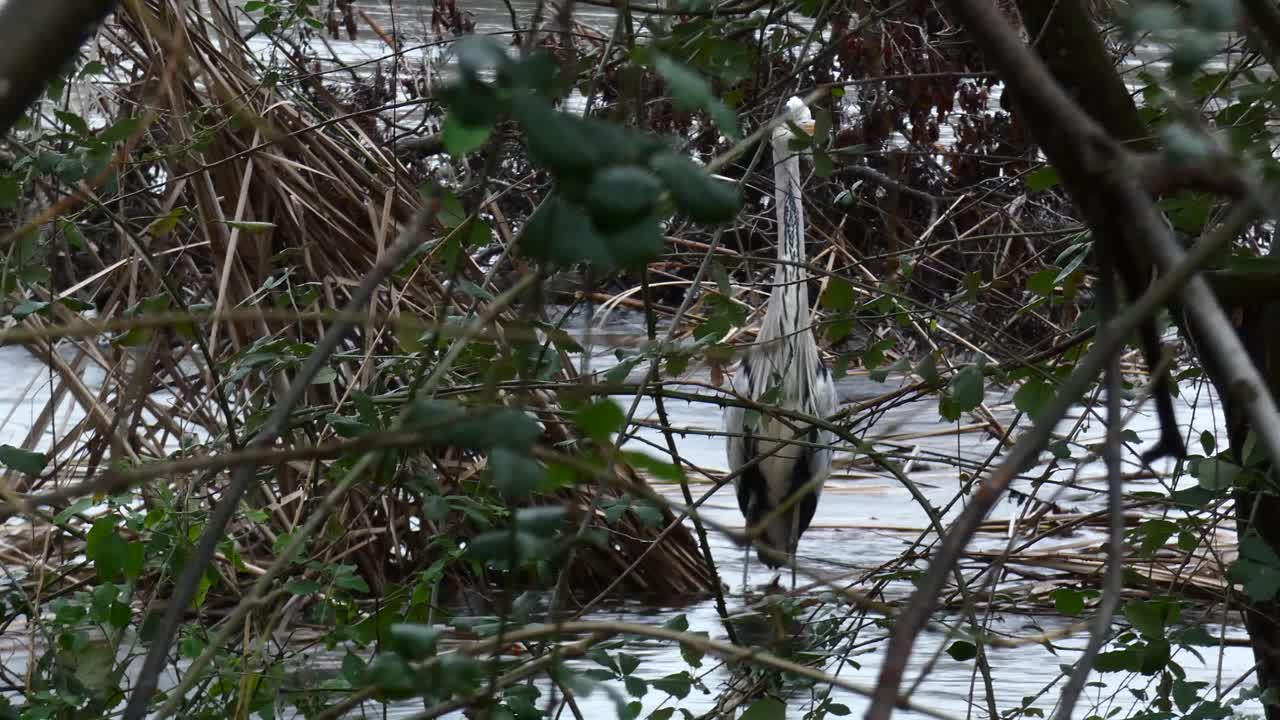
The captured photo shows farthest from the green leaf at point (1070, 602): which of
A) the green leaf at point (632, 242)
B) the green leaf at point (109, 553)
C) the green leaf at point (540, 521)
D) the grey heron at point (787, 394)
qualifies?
→ the grey heron at point (787, 394)

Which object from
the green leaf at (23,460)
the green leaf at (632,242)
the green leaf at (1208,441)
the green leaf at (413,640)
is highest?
the green leaf at (1208,441)

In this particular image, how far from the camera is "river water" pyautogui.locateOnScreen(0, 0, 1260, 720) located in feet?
10.6

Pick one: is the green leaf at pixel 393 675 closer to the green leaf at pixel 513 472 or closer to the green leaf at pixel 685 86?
the green leaf at pixel 513 472

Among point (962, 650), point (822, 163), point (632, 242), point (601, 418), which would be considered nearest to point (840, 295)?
point (822, 163)

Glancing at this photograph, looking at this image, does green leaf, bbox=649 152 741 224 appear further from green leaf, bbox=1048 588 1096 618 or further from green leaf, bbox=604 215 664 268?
green leaf, bbox=1048 588 1096 618

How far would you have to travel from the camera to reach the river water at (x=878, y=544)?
322 cm

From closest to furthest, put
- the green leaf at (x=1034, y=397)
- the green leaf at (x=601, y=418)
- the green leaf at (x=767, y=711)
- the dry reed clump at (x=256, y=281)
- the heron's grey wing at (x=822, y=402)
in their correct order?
1. the green leaf at (x=601, y=418)
2. the green leaf at (x=767, y=711)
3. the green leaf at (x=1034, y=397)
4. the dry reed clump at (x=256, y=281)
5. the heron's grey wing at (x=822, y=402)

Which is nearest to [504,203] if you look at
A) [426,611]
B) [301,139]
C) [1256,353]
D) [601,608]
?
[601,608]

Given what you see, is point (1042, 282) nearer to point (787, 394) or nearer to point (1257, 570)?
point (1257, 570)

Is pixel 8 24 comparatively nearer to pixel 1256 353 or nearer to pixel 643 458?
pixel 643 458

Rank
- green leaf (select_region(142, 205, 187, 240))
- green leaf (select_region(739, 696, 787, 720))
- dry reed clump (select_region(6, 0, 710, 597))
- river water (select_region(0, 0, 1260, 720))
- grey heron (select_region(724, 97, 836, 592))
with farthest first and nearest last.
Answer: grey heron (select_region(724, 97, 836, 592)) < river water (select_region(0, 0, 1260, 720)) < dry reed clump (select_region(6, 0, 710, 597)) < green leaf (select_region(142, 205, 187, 240)) < green leaf (select_region(739, 696, 787, 720))

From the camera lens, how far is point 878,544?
15.4ft

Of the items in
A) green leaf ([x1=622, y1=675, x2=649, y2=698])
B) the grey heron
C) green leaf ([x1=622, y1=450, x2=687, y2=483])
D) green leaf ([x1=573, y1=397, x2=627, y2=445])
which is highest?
the grey heron

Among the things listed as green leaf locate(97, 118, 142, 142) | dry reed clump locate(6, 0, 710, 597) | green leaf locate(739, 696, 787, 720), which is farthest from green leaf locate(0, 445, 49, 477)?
green leaf locate(739, 696, 787, 720)
